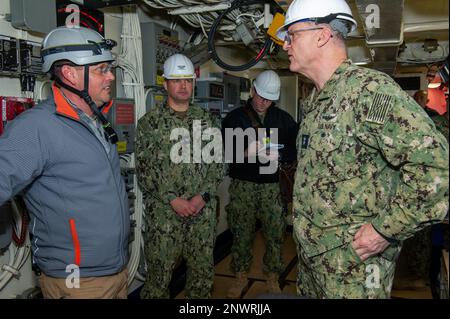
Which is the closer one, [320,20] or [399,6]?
[320,20]

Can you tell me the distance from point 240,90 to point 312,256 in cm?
344

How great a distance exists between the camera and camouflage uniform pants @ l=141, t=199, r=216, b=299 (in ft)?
8.38

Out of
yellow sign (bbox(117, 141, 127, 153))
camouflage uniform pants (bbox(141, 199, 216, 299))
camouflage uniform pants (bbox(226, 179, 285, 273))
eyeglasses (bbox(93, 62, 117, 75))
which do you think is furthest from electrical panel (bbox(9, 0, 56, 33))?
camouflage uniform pants (bbox(226, 179, 285, 273))

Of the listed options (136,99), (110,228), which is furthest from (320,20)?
(136,99)

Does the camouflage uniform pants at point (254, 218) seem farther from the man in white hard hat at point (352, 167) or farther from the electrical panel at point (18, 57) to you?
the electrical panel at point (18, 57)

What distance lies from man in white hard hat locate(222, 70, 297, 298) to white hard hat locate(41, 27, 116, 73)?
6.06 ft

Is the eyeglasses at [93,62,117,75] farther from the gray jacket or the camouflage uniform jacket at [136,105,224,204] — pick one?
the camouflage uniform jacket at [136,105,224,204]

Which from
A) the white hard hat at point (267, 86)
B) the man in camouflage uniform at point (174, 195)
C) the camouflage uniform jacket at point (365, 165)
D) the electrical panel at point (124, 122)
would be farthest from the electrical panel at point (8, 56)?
the white hard hat at point (267, 86)

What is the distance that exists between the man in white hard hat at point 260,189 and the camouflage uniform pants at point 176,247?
0.63 m

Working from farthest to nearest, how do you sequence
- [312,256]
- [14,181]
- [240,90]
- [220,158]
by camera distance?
1. [240,90]
2. [220,158]
3. [312,256]
4. [14,181]

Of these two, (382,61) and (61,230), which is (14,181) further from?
(382,61)

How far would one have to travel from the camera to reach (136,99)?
9.71ft

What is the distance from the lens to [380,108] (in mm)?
1221

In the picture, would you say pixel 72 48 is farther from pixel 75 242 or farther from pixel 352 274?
pixel 352 274
